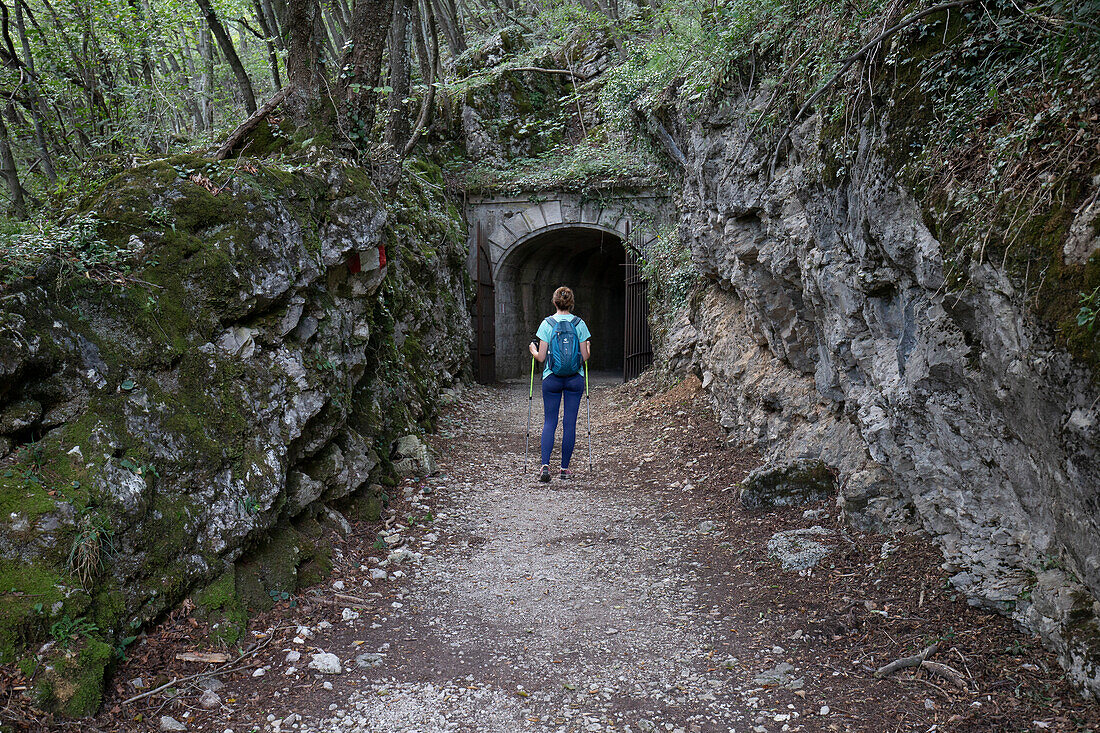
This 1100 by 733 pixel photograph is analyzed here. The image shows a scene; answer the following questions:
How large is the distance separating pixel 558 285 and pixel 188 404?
43.2 feet

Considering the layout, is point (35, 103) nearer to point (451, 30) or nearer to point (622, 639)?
point (622, 639)

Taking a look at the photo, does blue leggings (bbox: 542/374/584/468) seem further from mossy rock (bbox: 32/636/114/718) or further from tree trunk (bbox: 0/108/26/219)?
tree trunk (bbox: 0/108/26/219)

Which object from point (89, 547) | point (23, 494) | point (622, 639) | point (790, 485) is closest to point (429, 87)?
point (790, 485)

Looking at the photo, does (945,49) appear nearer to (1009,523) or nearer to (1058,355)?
(1058,355)

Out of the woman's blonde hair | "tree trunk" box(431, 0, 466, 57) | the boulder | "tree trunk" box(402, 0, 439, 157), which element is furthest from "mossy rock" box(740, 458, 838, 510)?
"tree trunk" box(431, 0, 466, 57)

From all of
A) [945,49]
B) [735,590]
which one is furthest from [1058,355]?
[735,590]

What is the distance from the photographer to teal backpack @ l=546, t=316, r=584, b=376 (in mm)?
5973

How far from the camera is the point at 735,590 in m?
3.82

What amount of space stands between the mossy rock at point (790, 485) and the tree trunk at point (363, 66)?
Answer: 15.6 ft

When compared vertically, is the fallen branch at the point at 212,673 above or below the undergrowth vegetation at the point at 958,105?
below

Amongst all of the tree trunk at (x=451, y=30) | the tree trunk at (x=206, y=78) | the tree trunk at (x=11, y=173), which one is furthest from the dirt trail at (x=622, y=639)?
the tree trunk at (x=451, y=30)

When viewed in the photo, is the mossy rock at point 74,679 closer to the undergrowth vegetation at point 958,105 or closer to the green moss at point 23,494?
the green moss at point 23,494

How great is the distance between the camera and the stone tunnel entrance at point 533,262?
1250 cm

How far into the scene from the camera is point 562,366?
600cm
